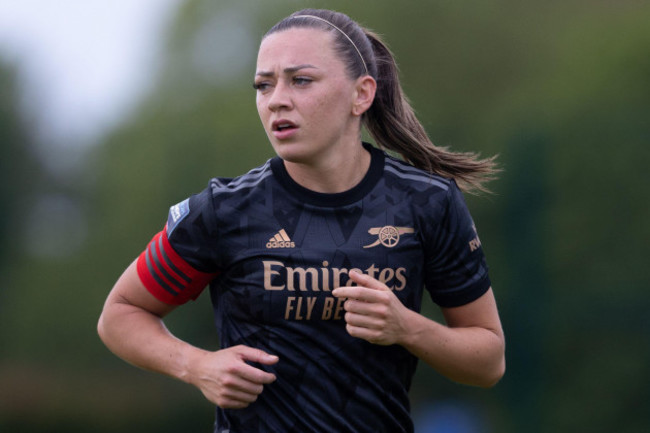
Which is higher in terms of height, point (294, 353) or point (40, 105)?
point (40, 105)

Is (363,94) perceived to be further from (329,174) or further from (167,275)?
(167,275)

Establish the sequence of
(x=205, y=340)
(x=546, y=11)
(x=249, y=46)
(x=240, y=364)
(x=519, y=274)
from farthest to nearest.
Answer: (x=249, y=46)
(x=546, y=11)
(x=205, y=340)
(x=519, y=274)
(x=240, y=364)

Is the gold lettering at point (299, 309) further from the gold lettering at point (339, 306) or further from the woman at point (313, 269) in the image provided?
the gold lettering at point (339, 306)

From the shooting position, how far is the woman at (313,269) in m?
2.93

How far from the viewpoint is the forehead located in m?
2.99

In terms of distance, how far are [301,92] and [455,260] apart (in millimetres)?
742

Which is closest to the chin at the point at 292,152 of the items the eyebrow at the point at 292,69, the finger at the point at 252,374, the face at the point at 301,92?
the face at the point at 301,92

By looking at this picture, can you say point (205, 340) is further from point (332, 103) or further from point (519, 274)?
point (332, 103)

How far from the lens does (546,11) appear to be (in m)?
12.2

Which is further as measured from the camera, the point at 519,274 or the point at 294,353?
the point at 519,274

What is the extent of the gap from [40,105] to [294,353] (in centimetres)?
1282

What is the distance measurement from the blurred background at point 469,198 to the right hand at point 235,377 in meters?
7.02

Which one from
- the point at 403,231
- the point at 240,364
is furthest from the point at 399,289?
the point at 240,364

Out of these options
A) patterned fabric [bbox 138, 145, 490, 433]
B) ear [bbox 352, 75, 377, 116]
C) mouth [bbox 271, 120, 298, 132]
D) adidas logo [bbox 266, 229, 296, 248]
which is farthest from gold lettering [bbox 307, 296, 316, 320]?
ear [bbox 352, 75, 377, 116]
